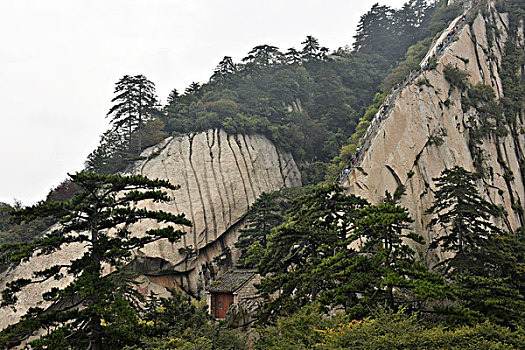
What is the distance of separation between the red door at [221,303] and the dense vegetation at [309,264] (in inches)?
120

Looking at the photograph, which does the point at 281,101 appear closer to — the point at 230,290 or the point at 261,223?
the point at 261,223

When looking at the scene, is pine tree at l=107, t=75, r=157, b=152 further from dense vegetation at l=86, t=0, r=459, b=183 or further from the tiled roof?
the tiled roof

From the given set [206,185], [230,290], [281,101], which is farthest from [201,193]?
[281,101]

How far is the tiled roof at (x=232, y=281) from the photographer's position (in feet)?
77.4

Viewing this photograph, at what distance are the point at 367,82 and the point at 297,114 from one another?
12373mm

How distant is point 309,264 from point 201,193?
1942 cm

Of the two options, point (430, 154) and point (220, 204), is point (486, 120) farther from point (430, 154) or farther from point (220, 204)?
point (220, 204)

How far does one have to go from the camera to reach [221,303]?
966 inches

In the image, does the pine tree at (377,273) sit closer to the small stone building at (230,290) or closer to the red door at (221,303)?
the small stone building at (230,290)

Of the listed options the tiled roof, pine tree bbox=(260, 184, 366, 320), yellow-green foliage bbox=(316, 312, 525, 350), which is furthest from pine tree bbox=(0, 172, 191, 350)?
the tiled roof

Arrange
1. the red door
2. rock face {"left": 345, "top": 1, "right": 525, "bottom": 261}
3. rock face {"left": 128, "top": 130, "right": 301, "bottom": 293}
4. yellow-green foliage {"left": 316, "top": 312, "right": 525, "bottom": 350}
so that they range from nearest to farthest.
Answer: yellow-green foliage {"left": 316, "top": 312, "right": 525, "bottom": 350}, the red door, rock face {"left": 345, "top": 1, "right": 525, "bottom": 261}, rock face {"left": 128, "top": 130, "right": 301, "bottom": 293}

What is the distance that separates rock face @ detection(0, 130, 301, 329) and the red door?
5.23 m

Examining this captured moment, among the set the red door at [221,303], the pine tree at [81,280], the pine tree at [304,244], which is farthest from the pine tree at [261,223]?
the pine tree at [81,280]

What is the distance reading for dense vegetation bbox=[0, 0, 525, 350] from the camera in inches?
408
